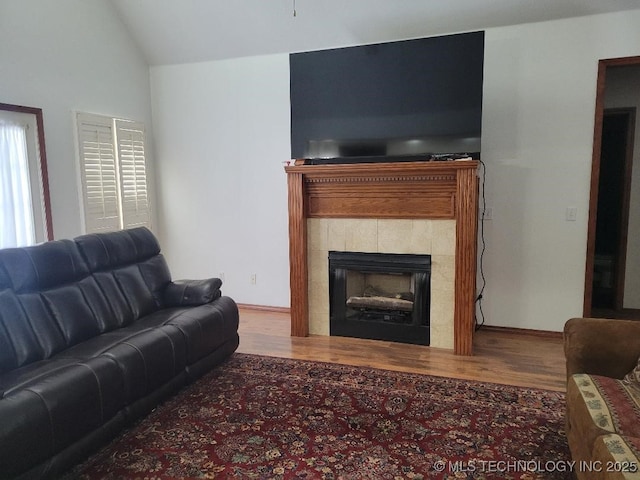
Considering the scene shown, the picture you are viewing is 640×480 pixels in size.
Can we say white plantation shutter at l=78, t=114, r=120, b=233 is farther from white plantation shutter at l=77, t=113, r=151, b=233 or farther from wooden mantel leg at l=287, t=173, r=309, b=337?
wooden mantel leg at l=287, t=173, r=309, b=337

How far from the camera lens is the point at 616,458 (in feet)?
4.62

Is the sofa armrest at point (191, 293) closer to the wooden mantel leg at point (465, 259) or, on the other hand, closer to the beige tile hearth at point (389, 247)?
the beige tile hearth at point (389, 247)

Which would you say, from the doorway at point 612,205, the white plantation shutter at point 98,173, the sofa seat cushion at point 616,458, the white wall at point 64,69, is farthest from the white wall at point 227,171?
the sofa seat cushion at point 616,458

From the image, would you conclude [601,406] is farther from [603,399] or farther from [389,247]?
[389,247]

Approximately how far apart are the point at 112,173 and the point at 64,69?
107cm

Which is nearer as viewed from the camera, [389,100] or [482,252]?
[389,100]

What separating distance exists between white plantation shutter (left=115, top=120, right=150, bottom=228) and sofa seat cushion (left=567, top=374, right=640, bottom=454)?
176 inches

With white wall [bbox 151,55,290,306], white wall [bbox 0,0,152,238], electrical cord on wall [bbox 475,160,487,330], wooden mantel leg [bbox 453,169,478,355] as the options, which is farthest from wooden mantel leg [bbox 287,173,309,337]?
white wall [bbox 0,0,152,238]

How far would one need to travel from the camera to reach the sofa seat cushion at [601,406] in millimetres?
1696

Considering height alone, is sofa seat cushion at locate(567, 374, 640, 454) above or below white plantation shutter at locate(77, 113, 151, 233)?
below

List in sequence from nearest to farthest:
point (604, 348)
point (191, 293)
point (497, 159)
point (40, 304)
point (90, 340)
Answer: point (604, 348)
point (40, 304)
point (90, 340)
point (191, 293)
point (497, 159)

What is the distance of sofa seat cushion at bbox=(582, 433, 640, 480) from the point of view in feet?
4.40

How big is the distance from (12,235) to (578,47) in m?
4.96

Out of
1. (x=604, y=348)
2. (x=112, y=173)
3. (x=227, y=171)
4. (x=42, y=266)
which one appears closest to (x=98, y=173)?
(x=112, y=173)
